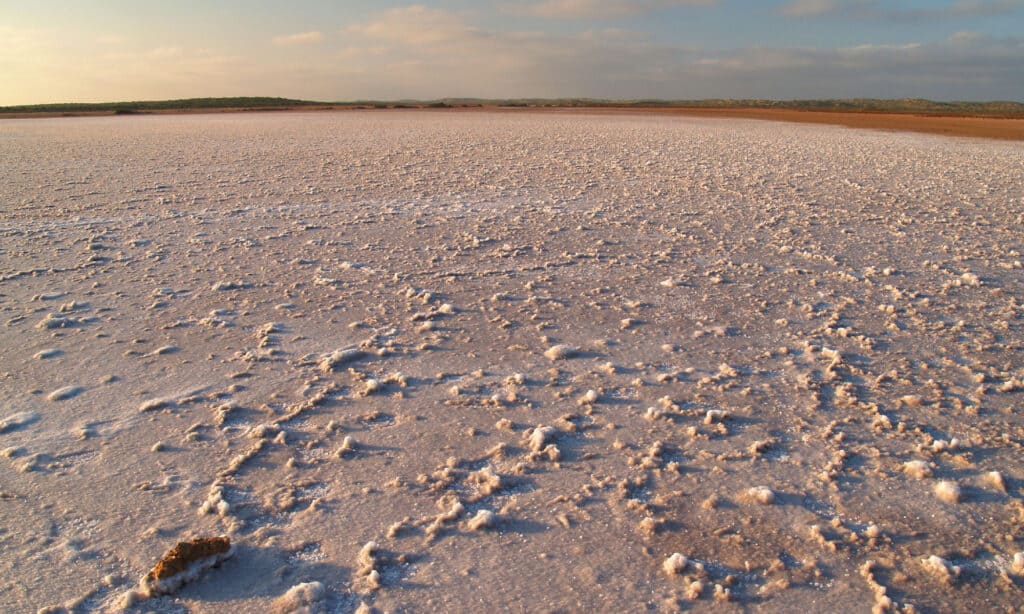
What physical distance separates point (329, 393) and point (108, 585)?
1.15 metres

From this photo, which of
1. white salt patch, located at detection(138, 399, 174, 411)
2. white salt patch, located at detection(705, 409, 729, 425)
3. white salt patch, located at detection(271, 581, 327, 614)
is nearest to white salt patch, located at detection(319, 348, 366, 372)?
white salt patch, located at detection(138, 399, 174, 411)

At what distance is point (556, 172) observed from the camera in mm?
9297

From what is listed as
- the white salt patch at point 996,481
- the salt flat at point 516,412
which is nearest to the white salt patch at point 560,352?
the salt flat at point 516,412

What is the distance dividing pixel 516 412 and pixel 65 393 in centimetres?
190

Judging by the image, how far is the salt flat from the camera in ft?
5.80

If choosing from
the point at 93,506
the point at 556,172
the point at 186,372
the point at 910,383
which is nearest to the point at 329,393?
the point at 186,372

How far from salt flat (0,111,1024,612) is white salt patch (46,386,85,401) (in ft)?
0.10

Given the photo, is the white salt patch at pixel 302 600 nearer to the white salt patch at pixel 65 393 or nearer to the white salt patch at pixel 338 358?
the white salt patch at pixel 338 358

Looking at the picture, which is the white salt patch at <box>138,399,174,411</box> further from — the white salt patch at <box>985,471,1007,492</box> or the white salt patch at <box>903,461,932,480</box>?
the white salt patch at <box>985,471,1007,492</box>

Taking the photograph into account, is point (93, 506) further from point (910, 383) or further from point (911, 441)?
point (910, 383)

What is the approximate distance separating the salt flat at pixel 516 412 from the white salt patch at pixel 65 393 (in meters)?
0.03

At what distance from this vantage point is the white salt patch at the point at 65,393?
273 centimetres

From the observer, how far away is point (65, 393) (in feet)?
9.08

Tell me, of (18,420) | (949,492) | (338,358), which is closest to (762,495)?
(949,492)
